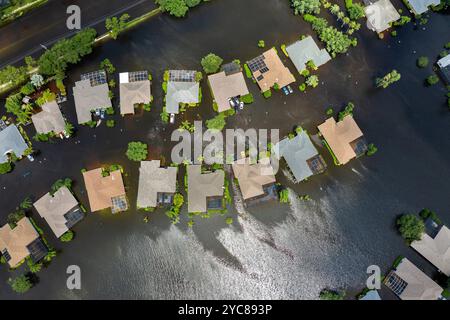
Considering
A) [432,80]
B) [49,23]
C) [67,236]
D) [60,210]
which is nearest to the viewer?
[67,236]

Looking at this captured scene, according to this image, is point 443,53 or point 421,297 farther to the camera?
point 443,53

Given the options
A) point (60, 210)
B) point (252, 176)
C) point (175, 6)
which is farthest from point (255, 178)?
point (175, 6)

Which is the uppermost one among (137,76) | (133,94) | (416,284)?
(137,76)

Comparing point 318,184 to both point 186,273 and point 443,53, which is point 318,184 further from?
point 443,53

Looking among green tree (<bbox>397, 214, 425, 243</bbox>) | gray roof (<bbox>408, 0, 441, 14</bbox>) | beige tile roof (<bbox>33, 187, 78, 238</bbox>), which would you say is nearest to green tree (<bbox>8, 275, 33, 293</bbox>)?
beige tile roof (<bbox>33, 187, 78, 238</bbox>)

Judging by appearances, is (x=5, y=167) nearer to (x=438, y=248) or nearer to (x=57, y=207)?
(x=57, y=207)

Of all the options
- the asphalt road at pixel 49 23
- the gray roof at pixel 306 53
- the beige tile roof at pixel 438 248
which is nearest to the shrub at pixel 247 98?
the gray roof at pixel 306 53

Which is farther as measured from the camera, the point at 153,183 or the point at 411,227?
the point at 153,183

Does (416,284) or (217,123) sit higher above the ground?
(217,123)

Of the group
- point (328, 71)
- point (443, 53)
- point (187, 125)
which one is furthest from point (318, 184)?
point (443, 53)
